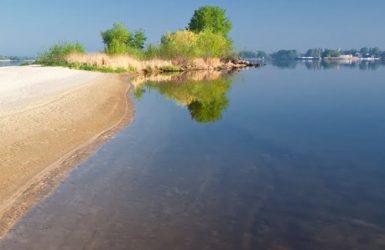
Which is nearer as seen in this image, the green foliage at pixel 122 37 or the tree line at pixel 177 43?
the tree line at pixel 177 43

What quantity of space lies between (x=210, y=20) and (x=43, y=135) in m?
101

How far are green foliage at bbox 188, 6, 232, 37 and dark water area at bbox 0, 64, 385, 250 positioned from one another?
9459 cm

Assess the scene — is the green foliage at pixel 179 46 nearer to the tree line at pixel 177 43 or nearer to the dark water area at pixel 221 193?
the tree line at pixel 177 43

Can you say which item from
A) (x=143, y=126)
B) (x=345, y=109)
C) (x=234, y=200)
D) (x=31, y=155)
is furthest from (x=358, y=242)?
(x=345, y=109)

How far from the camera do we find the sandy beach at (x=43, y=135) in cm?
980

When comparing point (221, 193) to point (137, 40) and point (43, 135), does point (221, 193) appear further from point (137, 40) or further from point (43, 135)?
point (137, 40)

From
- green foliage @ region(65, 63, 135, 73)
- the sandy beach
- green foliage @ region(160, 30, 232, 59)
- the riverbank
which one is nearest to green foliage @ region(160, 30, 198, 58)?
green foliage @ region(160, 30, 232, 59)

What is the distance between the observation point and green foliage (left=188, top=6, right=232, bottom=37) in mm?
110688

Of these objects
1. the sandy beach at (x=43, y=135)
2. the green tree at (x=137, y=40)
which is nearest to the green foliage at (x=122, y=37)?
the green tree at (x=137, y=40)

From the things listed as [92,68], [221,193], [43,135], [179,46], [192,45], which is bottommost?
[221,193]

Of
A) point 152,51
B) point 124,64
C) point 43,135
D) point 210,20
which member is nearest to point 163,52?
point 152,51

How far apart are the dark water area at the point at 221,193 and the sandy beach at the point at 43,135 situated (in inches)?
18.2

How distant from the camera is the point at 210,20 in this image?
111 m

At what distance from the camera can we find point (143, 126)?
63.4 ft
